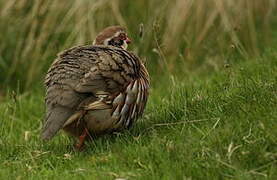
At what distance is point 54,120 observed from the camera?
19.3 ft

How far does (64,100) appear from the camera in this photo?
5.95 meters

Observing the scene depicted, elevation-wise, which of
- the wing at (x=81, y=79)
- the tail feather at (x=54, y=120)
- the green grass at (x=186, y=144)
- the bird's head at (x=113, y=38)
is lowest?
the green grass at (x=186, y=144)

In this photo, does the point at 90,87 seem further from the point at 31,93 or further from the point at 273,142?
the point at 31,93

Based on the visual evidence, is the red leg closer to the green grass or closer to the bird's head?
the green grass

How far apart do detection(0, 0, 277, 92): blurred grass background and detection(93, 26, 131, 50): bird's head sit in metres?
3.22

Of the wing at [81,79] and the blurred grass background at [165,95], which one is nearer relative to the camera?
the blurred grass background at [165,95]

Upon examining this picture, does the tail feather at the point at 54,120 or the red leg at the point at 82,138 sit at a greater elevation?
the tail feather at the point at 54,120

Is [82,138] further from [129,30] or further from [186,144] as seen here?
[129,30]

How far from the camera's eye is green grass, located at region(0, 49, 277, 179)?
5.03 metres

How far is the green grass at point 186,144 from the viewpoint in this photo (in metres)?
5.03

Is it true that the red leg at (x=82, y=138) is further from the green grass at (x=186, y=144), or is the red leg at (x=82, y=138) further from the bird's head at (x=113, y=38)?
the bird's head at (x=113, y=38)

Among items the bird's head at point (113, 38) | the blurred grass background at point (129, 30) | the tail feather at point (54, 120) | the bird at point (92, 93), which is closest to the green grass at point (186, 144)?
the bird at point (92, 93)

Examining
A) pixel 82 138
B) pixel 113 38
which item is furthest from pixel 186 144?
pixel 113 38

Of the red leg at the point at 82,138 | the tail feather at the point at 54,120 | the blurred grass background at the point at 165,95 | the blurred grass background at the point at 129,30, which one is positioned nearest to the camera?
the blurred grass background at the point at 165,95
